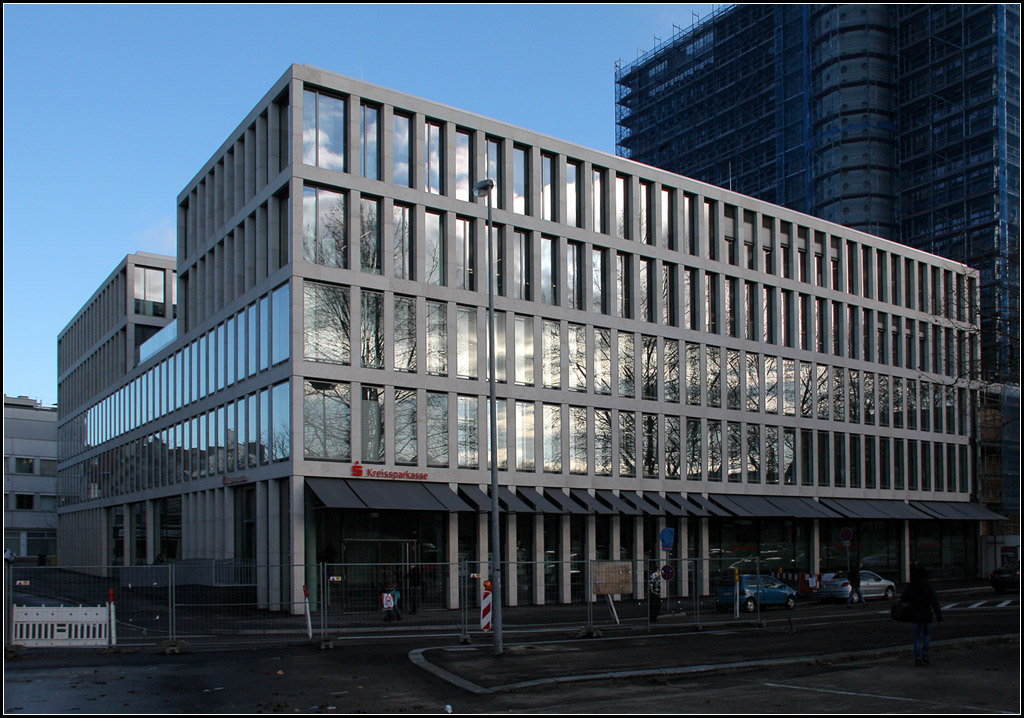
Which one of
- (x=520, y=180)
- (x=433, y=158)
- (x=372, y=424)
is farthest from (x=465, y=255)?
(x=372, y=424)

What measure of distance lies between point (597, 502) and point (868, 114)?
58.3 meters

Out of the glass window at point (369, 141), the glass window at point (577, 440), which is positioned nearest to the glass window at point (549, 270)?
the glass window at point (577, 440)

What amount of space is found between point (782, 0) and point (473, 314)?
6645 cm

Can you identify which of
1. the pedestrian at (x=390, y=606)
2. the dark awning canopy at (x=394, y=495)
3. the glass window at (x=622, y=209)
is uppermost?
the glass window at (x=622, y=209)

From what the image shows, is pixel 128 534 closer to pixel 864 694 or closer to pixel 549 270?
pixel 549 270

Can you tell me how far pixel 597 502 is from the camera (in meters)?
44.2

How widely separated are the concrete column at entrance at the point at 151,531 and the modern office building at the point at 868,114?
5666 cm

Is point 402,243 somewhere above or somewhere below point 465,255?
above

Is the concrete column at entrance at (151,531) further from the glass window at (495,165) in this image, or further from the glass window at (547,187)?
the glass window at (547,187)

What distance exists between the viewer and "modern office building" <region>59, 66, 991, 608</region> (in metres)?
38.0

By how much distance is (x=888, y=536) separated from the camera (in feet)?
193

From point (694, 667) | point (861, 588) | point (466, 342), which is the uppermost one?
point (466, 342)

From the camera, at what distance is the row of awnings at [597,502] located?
37.0 m

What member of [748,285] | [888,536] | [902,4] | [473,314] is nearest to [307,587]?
[473,314]
